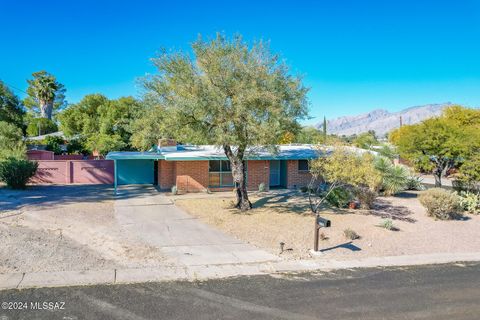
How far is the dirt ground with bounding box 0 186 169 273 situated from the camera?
370 inches

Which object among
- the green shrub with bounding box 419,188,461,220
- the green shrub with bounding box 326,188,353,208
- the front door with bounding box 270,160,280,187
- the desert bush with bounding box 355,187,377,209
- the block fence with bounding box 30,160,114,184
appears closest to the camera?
the green shrub with bounding box 419,188,461,220

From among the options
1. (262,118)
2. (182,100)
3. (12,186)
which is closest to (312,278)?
(262,118)

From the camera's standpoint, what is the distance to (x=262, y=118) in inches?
573

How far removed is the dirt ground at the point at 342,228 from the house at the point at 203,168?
126 inches

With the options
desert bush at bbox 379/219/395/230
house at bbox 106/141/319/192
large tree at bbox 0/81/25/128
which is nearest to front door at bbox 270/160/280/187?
house at bbox 106/141/319/192

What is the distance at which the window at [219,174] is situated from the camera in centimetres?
2241

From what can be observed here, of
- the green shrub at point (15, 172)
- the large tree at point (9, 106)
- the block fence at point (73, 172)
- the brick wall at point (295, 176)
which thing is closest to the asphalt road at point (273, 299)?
the brick wall at point (295, 176)

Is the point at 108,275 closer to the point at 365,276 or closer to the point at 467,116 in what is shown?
the point at 365,276

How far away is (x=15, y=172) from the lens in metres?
20.7

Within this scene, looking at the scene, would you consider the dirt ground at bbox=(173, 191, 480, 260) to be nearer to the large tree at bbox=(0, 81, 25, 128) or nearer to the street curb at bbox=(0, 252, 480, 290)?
the street curb at bbox=(0, 252, 480, 290)

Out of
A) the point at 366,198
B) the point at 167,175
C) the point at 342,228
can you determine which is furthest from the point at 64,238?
the point at 366,198

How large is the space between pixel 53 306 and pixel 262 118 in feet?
32.4

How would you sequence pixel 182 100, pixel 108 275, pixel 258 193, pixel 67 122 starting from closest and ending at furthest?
pixel 108 275, pixel 182 100, pixel 258 193, pixel 67 122

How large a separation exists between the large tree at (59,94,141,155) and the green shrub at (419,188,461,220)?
86.4ft
